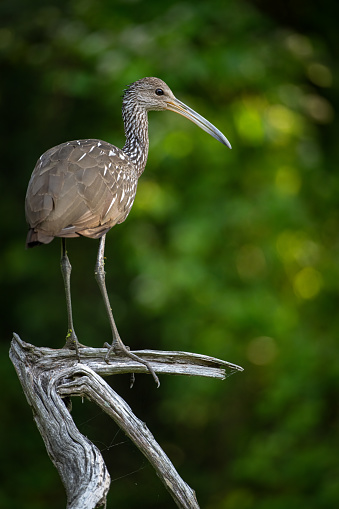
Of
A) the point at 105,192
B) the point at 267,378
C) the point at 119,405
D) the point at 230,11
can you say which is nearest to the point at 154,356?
the point at 119,405

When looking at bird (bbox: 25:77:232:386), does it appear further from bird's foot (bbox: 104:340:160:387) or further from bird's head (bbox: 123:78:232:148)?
bird's head (bbox: 123:78:232:148)

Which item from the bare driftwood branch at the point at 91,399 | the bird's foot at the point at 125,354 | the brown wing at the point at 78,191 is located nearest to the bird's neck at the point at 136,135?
the brown wing at the point at 78,191

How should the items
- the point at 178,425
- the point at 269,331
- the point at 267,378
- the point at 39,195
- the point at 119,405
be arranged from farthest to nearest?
the point at 178,425
the point at 267,378
the point at 269,331
the point at 39,195
the point at 119,405

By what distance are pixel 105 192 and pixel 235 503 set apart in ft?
20.4

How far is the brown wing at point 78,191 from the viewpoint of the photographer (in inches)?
160

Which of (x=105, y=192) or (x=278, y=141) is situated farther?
(x=278, y=141)

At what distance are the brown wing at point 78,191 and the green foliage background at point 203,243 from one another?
3.91 meters

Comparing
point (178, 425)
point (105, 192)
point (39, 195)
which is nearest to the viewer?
point (39, 195)

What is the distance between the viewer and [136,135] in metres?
5.32

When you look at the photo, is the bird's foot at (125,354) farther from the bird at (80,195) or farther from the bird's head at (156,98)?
the bird's head at (156,98)

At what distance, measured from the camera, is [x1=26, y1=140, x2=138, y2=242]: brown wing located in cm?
406

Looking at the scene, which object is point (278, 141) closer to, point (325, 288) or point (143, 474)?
point (325, 288)

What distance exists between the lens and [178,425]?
1045cm

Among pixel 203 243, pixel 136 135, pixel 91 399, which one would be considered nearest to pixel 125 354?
pixel 91 399
